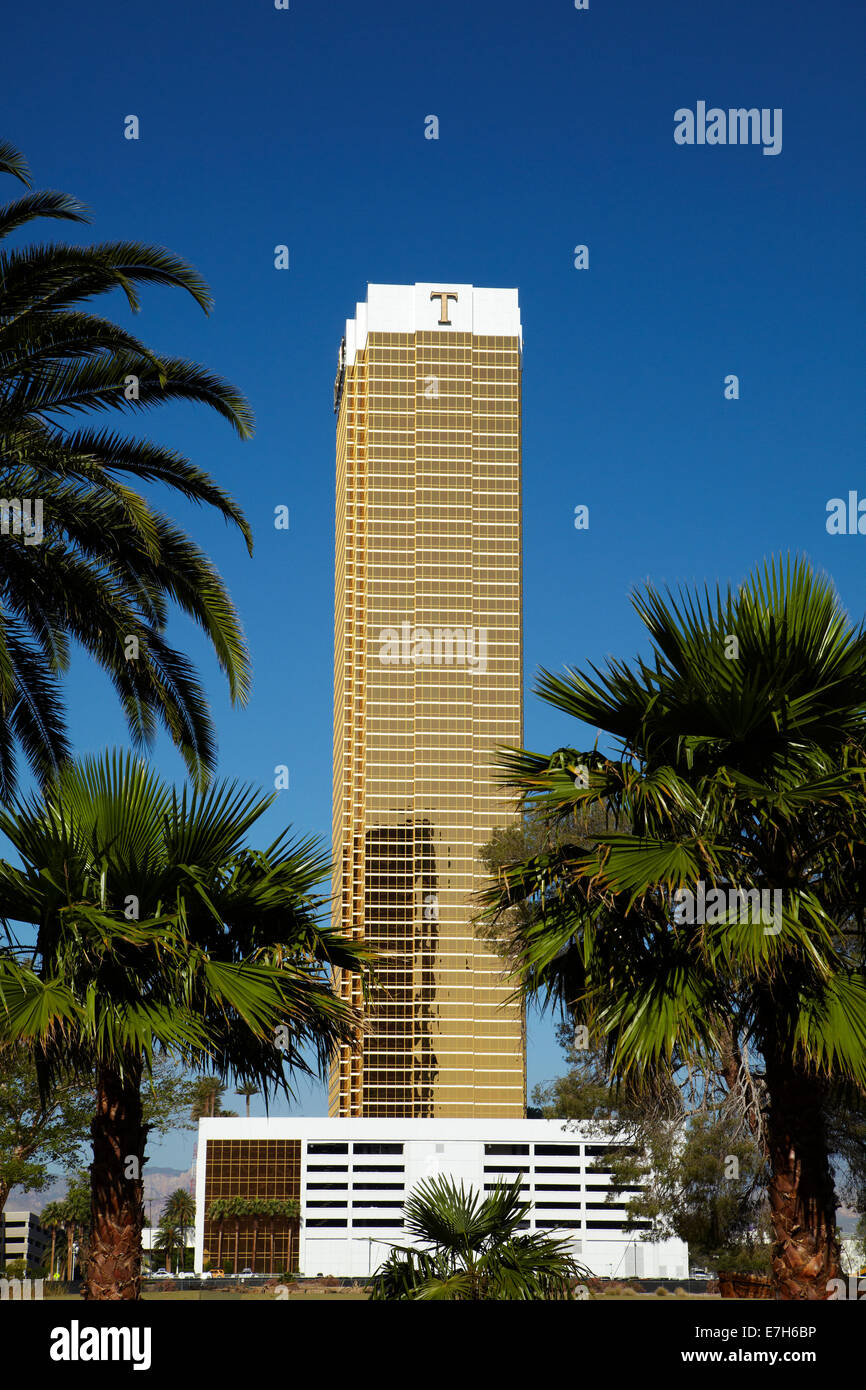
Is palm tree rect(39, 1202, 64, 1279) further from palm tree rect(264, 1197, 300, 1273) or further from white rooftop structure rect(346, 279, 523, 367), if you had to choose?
white rooftop structure rect(346, 279, 523, 367)

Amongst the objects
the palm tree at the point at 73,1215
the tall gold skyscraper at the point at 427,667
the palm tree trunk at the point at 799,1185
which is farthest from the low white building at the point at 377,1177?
the palm tree trunk at the point at 799,1185

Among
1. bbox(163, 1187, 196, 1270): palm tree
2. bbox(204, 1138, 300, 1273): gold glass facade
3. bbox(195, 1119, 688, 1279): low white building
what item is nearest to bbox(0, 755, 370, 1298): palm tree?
bbox(195, 1119, 688, 1279): low white building

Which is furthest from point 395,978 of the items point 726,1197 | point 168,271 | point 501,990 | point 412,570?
point 168,271

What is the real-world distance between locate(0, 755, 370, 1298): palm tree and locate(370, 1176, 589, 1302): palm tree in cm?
200

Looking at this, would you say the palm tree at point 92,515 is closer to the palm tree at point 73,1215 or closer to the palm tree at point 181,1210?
the palm tree at point 73,1215

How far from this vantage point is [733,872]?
11.4 m

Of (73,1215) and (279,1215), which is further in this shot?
(279,1215)

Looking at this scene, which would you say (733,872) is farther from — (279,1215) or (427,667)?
(427,667)

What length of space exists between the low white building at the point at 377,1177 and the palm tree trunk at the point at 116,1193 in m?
127

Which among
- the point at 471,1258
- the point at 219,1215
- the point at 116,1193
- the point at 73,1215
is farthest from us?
the point at 219,1215

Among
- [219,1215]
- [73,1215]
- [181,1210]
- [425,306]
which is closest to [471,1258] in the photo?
[73,1215]

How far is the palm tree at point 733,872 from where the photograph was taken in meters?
11.0

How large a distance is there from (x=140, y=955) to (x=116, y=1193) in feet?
7.23
